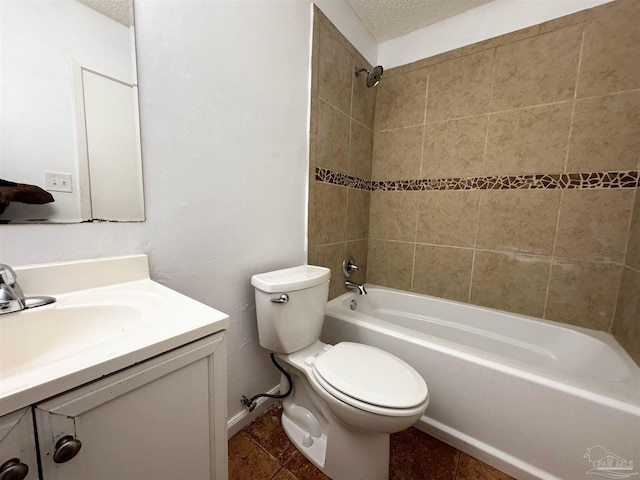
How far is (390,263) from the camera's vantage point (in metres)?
1.96

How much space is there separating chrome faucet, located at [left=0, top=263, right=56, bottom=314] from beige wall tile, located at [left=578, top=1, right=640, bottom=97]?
2.29 metres

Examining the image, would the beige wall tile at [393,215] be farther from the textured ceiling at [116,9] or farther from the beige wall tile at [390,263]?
the textured ceiling at [116,9]

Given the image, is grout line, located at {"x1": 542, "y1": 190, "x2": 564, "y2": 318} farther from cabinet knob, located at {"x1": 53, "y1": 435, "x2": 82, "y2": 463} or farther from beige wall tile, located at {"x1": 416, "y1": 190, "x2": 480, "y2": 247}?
cabinet knob, located at {"x1": 53, "y1": 435, "x2": 82, "y2": 463}

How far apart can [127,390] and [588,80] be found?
84.9 inches

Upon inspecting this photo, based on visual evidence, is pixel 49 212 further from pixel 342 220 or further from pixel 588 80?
pixel 588 80

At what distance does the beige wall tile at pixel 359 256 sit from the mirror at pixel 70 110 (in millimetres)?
1298

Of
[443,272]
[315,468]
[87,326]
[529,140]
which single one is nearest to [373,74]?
[529,140]

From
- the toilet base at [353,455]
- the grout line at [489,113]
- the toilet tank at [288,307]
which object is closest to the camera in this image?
the toilet base at [353,455]

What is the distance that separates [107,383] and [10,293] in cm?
38

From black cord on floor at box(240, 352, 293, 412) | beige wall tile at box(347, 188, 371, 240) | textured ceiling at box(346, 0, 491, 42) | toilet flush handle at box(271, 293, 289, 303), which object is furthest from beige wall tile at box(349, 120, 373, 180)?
black cord on floor at box(240, 352, 293, 412)

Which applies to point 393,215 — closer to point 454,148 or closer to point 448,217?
point 448,217

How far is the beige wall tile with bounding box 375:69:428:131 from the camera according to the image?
5.74ft

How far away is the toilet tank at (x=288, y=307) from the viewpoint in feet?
3.47

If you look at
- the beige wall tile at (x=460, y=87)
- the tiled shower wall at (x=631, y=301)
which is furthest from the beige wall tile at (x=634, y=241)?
the beige wall tile at (x=460, y=87)
